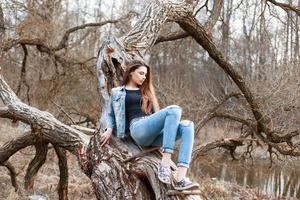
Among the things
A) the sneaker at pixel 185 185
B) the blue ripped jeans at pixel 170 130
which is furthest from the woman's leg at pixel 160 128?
the sneaker at pixel 185 185

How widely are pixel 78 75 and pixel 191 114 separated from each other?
291cm

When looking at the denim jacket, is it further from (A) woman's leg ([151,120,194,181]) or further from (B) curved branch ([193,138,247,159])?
(B) curved branch ([193,138,247,159])

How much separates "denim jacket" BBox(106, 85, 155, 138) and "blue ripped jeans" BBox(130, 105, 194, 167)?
282 mm

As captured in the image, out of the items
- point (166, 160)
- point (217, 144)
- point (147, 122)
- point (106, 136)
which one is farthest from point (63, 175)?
point (166, 160)

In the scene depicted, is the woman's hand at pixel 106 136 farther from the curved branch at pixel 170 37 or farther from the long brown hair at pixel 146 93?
the curved branch at pixel 170 37

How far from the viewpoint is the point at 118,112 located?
431 centimetres

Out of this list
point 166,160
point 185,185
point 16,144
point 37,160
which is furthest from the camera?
point 37,160

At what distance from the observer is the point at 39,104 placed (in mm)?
11445

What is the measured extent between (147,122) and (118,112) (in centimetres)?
43

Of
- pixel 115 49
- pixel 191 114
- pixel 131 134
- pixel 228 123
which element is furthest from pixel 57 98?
pixel 131 134

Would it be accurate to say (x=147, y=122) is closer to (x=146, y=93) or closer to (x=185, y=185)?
(x=146, y=93)

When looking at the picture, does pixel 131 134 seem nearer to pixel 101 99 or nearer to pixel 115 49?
pixel 101 99

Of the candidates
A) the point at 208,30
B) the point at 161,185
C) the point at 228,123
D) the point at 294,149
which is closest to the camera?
the point at 161,185

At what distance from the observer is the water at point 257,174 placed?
1344 centimetres
